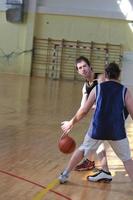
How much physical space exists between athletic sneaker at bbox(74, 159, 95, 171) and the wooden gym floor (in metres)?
0.18

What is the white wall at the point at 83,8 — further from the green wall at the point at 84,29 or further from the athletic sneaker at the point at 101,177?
the athletic sneaker at the point at 101,177

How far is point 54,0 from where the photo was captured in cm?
2523

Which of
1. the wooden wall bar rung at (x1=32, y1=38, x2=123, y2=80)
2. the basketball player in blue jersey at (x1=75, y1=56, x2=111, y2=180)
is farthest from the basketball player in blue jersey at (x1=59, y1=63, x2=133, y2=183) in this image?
the wooden wall bar rung at (x1=32, y1=38, x2=123, y2=80)

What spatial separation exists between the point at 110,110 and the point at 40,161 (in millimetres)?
2007

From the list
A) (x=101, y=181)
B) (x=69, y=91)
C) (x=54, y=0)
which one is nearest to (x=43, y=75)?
(x=54, y=0)

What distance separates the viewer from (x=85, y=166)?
6496 mm

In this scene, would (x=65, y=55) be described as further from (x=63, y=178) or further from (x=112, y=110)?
(x=112, y=110)

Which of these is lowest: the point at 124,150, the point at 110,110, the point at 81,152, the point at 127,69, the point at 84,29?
A: the point at 127,69

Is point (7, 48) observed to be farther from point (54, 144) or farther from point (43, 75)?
point (54, 144)

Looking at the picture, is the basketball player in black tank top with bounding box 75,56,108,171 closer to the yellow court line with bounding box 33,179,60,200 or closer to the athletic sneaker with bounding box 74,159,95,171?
the athletic sneaker with bounding box 74,159,95,171

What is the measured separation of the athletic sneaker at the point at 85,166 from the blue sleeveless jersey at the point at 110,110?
1.40m

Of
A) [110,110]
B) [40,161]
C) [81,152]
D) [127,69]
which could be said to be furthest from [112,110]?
[127,69]

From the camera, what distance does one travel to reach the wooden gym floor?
530 cm

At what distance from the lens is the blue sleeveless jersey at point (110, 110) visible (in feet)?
16.6
